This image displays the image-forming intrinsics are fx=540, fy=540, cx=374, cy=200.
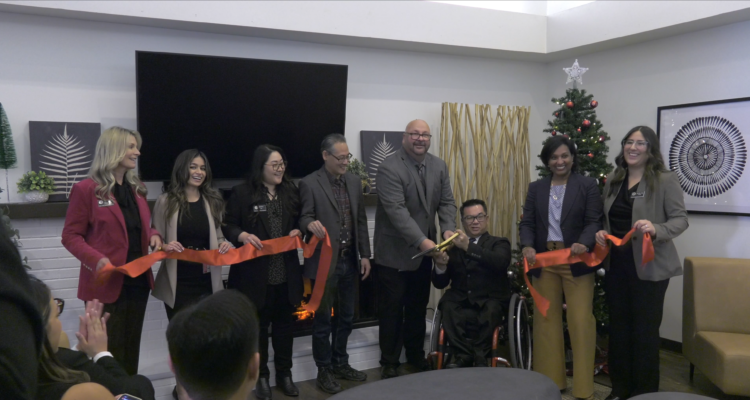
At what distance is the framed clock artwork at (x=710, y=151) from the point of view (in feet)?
15.3

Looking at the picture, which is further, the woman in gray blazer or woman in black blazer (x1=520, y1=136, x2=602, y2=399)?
woman in black blazer (x1=520, y1=136, x2=602, y2=399)

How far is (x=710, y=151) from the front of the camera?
15.9 ft

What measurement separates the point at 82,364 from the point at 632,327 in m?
3.40

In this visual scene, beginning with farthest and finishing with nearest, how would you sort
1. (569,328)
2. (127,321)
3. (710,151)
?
1. (710,151)
2. (569,328)
3. (127,321)

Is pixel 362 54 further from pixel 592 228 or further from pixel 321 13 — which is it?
pixel 592 228

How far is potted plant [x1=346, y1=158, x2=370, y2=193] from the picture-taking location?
16.6 ft

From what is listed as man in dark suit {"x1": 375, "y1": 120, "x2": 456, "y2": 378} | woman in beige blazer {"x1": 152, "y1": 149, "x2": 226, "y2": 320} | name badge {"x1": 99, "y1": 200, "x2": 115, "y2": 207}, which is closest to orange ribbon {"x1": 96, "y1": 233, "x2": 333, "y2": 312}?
A: woman in beige blazer {"x1": 152, "y1": 149, "x2": 226, "y2": 320}

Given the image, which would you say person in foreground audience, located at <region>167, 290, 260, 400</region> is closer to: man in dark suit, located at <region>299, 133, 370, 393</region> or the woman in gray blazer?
man in dark suit, located at <region>299, 133, 370, 393</region>

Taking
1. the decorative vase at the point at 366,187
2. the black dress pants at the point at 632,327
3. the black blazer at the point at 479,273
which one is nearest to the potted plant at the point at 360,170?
the decorative vase at the point at 366,187

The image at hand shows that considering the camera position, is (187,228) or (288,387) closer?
(187,228)

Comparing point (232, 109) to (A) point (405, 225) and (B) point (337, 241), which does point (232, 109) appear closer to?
(B) point (337, 241)

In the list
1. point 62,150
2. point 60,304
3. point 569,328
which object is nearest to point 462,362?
point 569,328

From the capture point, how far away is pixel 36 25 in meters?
4.20

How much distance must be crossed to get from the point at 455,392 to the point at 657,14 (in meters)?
4.20
